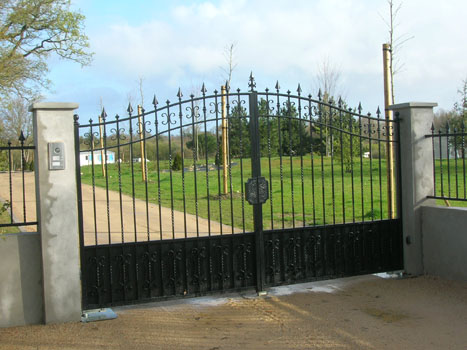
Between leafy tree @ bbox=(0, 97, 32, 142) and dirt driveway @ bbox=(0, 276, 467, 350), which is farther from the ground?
leafy tree @ bbox=(0, 97, 32, 142)

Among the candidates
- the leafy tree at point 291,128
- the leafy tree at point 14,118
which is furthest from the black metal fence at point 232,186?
the leafy tree at point 14,118

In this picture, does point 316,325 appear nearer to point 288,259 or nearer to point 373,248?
point 288,259

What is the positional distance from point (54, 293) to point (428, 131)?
580 cm

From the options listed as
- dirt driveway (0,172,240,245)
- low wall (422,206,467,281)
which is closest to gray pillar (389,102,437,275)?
low wall (422,206,467,281)

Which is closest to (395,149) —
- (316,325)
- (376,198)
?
(316,325)

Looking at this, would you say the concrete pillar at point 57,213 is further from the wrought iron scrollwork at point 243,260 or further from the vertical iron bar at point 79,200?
the wrought iron scrollwork at point 243,260

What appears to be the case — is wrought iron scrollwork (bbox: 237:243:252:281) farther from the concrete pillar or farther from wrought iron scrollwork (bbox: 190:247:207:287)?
the concrete pillar

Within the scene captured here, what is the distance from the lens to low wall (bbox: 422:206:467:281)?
21.8ft

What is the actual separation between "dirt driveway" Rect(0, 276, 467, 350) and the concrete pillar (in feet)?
1.04

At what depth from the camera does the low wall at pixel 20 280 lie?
525 centimetres

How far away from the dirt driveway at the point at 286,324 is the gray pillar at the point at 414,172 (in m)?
0.69

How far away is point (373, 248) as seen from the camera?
718cm

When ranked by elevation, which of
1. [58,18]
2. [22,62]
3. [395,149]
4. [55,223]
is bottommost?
[55,223]

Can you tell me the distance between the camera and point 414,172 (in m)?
7.19
